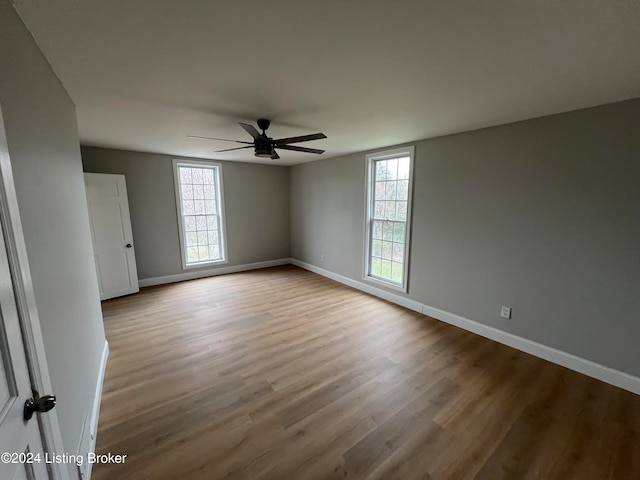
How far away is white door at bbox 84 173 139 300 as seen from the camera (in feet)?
12.6

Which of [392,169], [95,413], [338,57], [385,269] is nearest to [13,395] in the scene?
[95,413]

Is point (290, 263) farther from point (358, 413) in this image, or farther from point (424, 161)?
point (358, 413)

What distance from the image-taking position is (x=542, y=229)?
8.21ft

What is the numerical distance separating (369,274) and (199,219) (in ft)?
11.4

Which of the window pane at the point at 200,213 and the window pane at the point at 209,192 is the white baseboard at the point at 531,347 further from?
the window pane at the point at 209,192

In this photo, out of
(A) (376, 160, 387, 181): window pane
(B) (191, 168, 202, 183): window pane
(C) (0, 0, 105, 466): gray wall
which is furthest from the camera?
(B) (191, 168, 202, 183): window pane

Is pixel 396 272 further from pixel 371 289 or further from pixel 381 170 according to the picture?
pixel 381 170

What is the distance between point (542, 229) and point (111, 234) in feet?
18.3

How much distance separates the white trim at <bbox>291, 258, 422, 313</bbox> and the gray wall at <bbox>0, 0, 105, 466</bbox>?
3.47m

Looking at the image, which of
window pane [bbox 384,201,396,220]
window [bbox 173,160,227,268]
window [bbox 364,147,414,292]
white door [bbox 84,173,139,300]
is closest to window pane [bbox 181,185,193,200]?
window [bbox 173,160,227,268]

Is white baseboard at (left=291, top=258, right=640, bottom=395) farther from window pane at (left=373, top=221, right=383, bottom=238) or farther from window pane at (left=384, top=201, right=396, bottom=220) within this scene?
window pane at (left=384, top=201, right=396, bottom=220)

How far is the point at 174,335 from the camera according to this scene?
118 inches

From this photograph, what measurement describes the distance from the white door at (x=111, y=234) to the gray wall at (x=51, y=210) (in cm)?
232

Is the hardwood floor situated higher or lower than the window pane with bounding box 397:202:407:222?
lower
